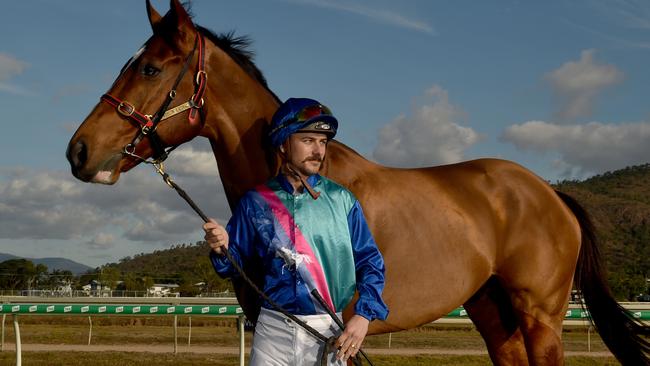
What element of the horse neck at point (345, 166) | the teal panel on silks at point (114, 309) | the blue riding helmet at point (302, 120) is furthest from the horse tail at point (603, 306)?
the teal panel on silks at point (114, 309)

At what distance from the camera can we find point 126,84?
3.38 meters

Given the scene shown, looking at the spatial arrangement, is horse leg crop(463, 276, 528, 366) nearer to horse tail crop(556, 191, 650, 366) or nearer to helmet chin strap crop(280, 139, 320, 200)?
horse tail crop(556, 191, 650, 366)

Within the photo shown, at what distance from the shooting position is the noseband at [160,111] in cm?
331

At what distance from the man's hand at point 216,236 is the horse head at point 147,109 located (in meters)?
1.07

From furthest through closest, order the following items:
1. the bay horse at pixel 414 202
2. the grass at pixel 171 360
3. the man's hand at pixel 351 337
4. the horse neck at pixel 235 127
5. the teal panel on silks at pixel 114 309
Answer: the grass at pixel 171 360, the teal panel on silks at pixel 114 309, the horse neck at pixel 235 127, the bay horse at pixel 414 202, the man's hand at pixel 351 337

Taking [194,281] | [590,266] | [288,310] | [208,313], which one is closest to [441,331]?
[208,313]

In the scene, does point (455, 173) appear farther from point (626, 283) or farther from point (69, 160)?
point (626, 283)

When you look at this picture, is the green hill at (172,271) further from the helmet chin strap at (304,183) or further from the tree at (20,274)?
the helmet chin strap at (304,183)

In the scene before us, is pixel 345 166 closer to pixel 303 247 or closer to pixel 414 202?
pixel 414 202

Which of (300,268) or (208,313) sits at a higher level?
(300,268)

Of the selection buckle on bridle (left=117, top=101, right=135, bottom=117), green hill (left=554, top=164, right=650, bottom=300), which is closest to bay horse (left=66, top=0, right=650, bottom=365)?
buckle on bridle (left=117, top=101, right=135, bottom=117)

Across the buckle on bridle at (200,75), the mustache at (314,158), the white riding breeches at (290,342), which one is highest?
the buckle on bridle at (200,75)

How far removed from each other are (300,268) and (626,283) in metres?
44.5

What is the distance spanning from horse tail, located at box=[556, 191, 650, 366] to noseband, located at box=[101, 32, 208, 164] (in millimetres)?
3051
